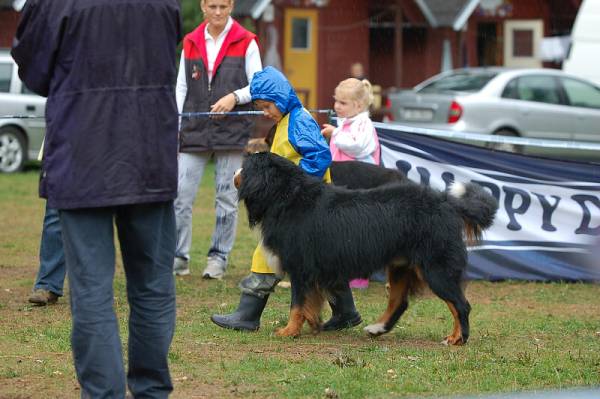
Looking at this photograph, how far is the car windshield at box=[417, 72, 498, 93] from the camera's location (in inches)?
726

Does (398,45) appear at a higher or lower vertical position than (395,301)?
higher

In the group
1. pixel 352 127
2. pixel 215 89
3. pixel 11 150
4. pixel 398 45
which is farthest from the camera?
pixel 398 45

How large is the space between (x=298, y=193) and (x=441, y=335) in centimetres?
135

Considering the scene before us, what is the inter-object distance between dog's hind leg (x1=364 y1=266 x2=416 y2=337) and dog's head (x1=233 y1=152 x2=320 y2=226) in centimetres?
82

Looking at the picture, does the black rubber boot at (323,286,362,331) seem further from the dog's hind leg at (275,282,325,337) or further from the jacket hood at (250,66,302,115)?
the jacket hood at (250,66,302,115)

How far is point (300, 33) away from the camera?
82.1 feet

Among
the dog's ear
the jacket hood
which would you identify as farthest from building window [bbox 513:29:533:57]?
the jacket hood

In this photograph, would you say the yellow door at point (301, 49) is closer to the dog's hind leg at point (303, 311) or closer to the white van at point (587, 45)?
the white van at point (587, 45)

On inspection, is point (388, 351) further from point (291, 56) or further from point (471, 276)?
point (291, 56)

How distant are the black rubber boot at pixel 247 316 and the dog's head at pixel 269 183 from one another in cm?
65

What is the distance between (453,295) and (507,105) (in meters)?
12.3

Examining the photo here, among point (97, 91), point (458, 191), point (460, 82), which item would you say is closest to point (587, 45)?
point (460, 82)

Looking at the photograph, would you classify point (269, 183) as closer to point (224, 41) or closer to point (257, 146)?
point (257, 146)

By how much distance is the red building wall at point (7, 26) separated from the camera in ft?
75.1
